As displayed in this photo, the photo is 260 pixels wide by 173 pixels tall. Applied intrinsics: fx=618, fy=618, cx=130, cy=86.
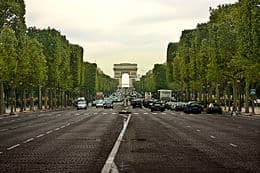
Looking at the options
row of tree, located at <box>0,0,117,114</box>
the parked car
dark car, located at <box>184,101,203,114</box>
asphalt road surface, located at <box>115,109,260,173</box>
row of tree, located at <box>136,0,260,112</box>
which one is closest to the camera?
asphalt road surface, located at <box>115,109,260,173</box>

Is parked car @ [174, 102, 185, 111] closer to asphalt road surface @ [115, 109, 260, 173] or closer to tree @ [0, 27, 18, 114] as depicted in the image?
tree @ [0, 27, 18, 114]

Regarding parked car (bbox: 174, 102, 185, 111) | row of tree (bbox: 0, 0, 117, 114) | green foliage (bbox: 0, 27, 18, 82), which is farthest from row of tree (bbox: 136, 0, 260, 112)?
green foliage (bbox: 0, 27, 18, 82)

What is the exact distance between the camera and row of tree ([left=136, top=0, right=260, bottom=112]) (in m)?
57.0

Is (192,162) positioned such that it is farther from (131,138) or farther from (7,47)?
(7,47)

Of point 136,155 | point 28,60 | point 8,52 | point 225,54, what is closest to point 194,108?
point 225,54

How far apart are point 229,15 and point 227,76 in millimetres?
8242

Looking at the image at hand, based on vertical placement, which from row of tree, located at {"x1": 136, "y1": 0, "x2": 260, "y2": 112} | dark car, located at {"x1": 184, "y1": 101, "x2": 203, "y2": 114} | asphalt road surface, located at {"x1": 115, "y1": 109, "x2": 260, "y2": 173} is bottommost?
asphalt road surface, located at {"x1": 115, "y1": 109, "x2": 260, "y2": 173}

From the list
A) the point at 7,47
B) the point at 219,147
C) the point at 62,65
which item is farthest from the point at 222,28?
the point at 219,147

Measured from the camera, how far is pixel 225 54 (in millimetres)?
76938

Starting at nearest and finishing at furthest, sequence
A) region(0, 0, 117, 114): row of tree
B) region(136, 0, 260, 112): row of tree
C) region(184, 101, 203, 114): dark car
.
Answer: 1. region(136, 0, 260, 112): row of tree
2. region(0, 0, 117, 114): row of tree
3. region(184, 101, 203, 114): dark car

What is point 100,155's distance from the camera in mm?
21109

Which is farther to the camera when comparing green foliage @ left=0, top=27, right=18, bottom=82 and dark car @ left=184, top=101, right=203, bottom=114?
dark car @ left=184, top=101, right=203, bottom=114

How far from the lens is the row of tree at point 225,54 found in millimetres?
57000

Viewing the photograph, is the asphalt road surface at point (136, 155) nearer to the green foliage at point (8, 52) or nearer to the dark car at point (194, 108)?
the green foliage at point (8, 52)
